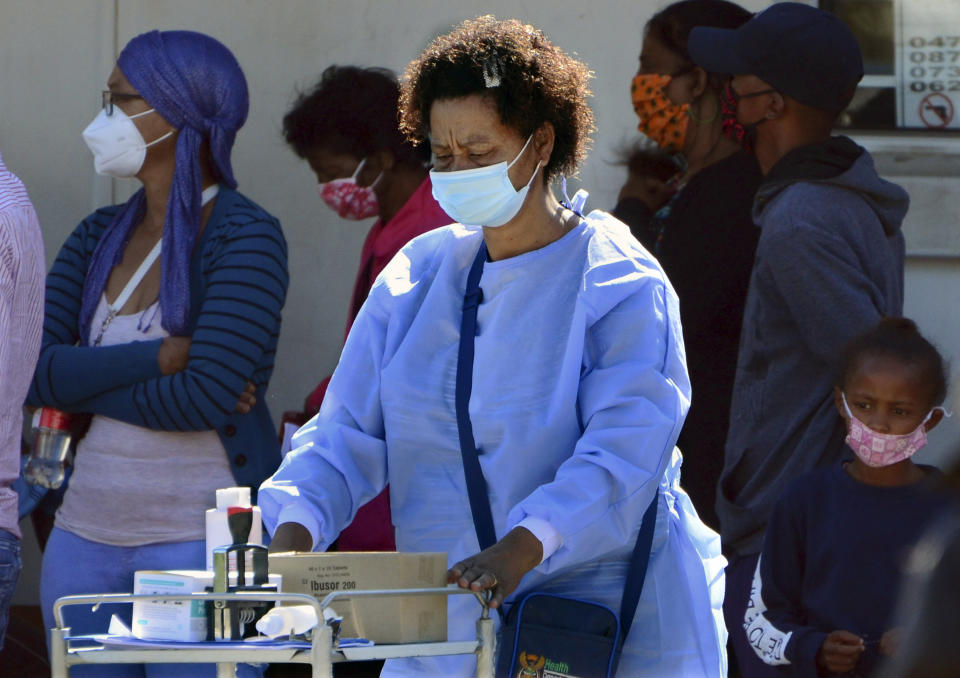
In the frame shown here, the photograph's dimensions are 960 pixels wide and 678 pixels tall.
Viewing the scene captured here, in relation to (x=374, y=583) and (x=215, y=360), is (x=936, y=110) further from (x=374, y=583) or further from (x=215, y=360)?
(x=374, y=583)

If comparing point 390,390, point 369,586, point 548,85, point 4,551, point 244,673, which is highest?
point 548,85

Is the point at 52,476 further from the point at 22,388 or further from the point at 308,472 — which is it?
the point at 308,472

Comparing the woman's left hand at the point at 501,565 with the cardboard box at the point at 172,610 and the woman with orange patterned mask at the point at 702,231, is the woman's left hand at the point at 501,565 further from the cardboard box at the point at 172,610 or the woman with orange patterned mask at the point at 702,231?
the woman with orange patterned mask at the point at 702,231

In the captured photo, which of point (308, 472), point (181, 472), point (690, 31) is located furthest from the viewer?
point (690, 31)

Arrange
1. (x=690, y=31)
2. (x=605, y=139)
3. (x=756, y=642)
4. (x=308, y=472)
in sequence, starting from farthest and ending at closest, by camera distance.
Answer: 1. (x=605, y=139)
2. (x=690, y=31)
3. (x=756, y=642)
4. (x=308, y=472)

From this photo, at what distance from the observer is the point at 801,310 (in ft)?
13.3

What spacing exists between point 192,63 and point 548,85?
1703 mm

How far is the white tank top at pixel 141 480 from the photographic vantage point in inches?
167

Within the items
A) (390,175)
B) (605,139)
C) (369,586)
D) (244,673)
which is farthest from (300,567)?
(605,139)

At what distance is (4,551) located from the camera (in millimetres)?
3934

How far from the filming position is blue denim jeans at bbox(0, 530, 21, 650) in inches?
154

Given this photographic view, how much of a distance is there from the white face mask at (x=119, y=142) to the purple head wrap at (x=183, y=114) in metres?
0.08

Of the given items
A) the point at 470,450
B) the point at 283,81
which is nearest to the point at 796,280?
the point at 470,450

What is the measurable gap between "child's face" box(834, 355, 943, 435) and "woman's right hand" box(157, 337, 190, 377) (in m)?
1.73
